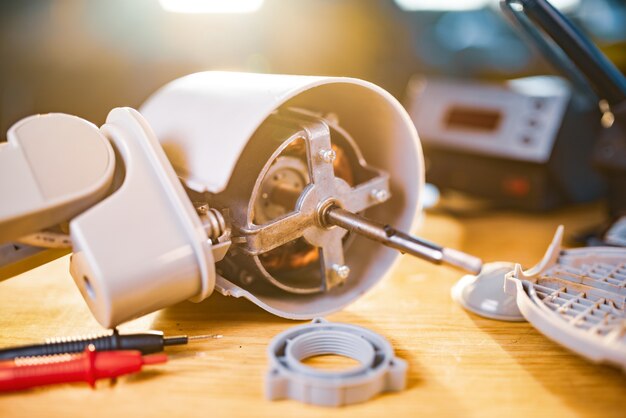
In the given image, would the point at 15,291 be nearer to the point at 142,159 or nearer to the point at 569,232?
the point at 142,159

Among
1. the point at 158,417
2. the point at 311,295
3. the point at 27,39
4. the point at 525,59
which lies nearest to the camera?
the point at 158,417

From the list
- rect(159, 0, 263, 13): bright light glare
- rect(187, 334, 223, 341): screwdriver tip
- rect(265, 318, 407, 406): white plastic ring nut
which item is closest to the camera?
rect(265, 318, 407, 406): white plastic ring nut

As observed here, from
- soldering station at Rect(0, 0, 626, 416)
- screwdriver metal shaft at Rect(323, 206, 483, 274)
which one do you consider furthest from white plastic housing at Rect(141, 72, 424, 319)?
screwdriver metal shaft at Rect(323, 206, 483, 274)

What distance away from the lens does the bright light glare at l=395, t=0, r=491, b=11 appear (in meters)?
1.37

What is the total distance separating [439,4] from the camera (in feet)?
4.54

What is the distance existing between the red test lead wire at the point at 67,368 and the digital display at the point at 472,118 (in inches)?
30.0

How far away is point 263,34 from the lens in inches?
50.6

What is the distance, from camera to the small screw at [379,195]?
0.68m

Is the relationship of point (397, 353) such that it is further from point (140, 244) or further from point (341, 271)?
point (140, 244)

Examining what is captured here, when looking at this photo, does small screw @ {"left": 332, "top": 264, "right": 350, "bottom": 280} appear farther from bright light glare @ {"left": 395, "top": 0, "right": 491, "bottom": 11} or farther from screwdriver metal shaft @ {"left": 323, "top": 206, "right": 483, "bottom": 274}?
bright light glare @ {"left": 395, "top": 0, "right": 491, "bottom": 11}

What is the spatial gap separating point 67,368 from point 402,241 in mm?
310

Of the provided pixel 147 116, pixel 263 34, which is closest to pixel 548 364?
pixel 147 116

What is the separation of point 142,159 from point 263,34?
0.81 metres

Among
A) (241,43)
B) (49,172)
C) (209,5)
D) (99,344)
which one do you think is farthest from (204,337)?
(241,43)
